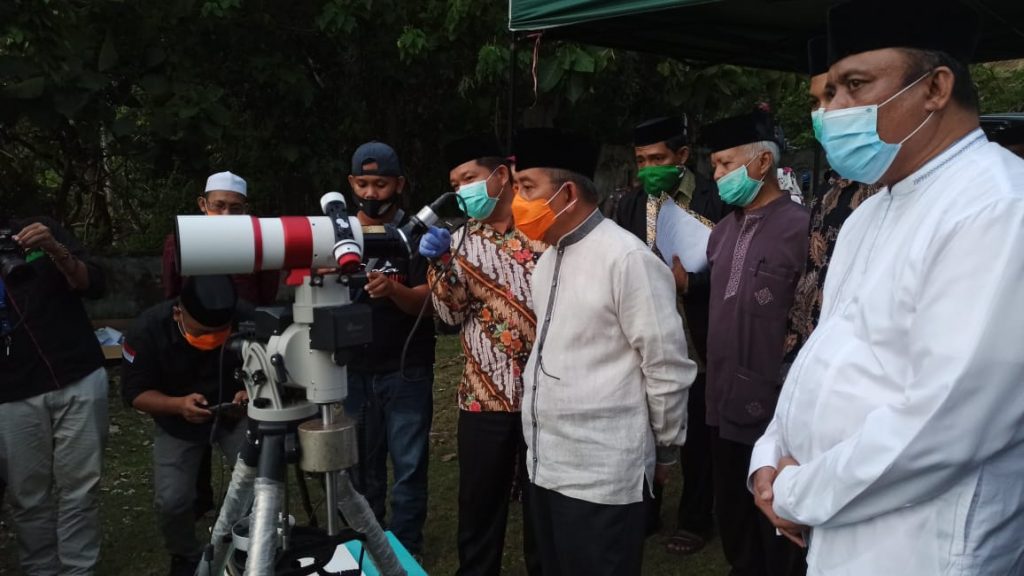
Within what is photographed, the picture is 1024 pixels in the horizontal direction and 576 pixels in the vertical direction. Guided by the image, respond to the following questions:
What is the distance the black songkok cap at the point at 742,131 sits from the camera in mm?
3111

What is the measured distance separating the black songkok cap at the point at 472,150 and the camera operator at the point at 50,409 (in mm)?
1631

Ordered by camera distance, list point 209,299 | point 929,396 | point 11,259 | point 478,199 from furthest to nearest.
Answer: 1. point 478,199
2. point 11,259
3. point 209,299
4. point 929,396

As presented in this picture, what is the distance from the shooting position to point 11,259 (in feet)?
9.87

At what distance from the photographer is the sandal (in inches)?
151

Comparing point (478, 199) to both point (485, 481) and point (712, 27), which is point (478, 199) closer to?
point (485, 481)

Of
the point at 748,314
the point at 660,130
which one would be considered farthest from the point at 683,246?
the point at 748,314

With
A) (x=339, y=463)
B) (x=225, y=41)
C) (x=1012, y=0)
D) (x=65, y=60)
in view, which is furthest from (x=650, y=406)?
(x=225, y=41)

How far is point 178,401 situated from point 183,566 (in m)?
0.77

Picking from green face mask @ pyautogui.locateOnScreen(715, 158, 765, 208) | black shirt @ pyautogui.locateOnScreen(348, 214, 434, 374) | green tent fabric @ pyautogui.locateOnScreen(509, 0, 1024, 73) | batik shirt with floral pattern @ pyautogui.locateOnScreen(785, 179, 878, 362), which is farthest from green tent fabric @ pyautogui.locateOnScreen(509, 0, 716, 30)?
black shirt @ pyautogui.locateOnScreen(348, 214, 434, 374)

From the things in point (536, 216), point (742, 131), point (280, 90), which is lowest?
point (536, 216)

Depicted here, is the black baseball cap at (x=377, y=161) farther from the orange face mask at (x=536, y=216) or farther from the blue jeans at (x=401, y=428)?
the orange face mask at (x=536, y=216)

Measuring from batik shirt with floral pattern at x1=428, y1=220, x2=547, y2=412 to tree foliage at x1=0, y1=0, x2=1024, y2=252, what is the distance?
1.48 meters

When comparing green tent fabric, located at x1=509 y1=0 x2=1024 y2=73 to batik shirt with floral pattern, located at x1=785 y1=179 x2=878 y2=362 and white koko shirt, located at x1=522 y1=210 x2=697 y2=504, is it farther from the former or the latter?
white koko shirt, located at x1=522 y1=210 x2=697 y2=504

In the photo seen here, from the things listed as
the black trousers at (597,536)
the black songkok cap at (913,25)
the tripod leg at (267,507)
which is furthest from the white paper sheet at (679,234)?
the tripod leg at (267,507)
